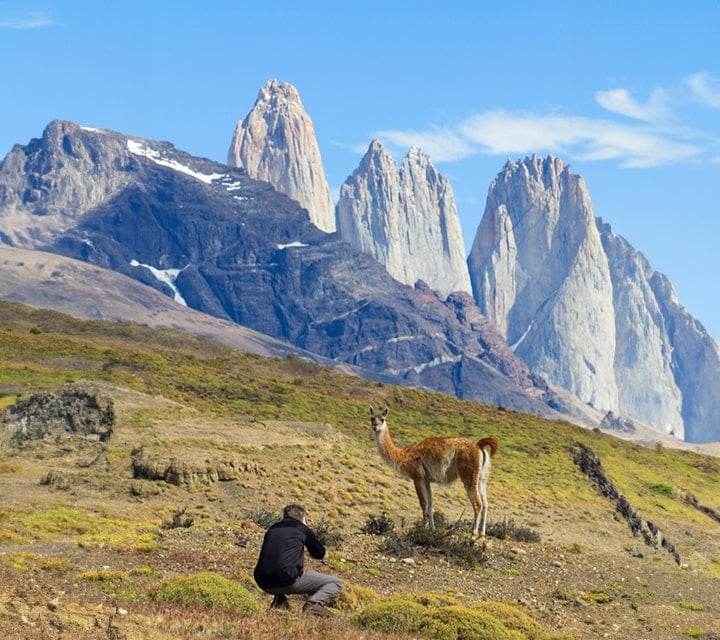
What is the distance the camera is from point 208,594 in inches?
777

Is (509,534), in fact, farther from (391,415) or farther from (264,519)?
(391,415)

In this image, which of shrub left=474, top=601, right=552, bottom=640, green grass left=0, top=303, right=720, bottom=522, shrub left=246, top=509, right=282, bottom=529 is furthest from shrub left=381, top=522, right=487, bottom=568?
green grass left=0, top=303, right=720, bottom=522

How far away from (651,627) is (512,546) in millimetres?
7221

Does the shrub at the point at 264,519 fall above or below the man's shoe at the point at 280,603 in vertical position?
above

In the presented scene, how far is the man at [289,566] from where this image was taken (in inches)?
747

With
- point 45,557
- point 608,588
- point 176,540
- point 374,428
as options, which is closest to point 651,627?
point 608,588

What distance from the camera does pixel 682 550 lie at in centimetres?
5666

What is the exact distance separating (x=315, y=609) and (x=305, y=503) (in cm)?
2351

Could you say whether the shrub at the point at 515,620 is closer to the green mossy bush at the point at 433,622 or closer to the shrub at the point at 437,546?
the green mossy bush at the point at 433,622

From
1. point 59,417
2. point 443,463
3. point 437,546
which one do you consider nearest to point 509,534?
point 443,463

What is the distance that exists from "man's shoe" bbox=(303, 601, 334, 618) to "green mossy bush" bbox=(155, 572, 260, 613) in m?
1.02

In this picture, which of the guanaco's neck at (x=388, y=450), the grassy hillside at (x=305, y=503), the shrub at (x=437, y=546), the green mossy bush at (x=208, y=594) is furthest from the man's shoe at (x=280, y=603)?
the guanaco's neck at (x=388, y=450)

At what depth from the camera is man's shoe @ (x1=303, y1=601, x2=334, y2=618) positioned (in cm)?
1905

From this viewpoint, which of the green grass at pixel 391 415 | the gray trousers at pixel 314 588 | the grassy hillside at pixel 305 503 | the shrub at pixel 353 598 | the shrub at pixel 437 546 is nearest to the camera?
Answer: the gray trousers at pixel 314 588
